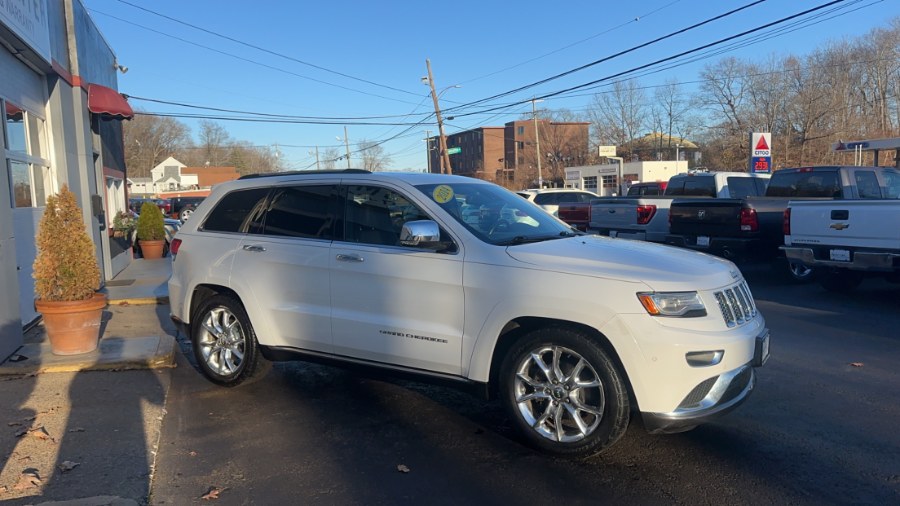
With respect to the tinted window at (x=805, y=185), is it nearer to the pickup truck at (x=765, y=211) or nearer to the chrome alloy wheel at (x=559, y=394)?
the pickup truck at (x=765, y=211)

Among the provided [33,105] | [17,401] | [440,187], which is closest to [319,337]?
[440,187]

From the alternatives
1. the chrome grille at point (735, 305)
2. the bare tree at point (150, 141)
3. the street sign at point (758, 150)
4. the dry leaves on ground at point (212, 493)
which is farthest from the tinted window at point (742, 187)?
the bare tree at point (150, 141)

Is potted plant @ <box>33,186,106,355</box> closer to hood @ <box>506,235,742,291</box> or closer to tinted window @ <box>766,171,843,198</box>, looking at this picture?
hood @ <box>506,235,742,291</box>

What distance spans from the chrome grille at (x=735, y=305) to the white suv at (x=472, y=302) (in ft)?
0.05

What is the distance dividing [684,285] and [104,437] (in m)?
3.95

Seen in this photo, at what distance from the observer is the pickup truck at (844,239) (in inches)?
329

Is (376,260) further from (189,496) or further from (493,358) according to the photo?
(189,496)

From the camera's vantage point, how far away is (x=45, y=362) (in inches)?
245

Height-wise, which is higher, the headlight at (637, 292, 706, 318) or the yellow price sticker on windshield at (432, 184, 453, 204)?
the yellow price sticker on windshield at (432, 184, 453, 204)

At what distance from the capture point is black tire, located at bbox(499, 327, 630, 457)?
3885mm

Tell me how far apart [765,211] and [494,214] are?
8161mm

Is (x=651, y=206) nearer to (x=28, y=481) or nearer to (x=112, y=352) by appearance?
(x=112, y=352)

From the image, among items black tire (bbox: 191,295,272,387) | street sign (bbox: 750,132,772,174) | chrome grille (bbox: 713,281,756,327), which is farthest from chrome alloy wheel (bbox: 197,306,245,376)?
street sign (bbox: 750,132,772,174)

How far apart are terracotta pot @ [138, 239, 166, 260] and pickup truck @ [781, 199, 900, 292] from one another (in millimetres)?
14173
